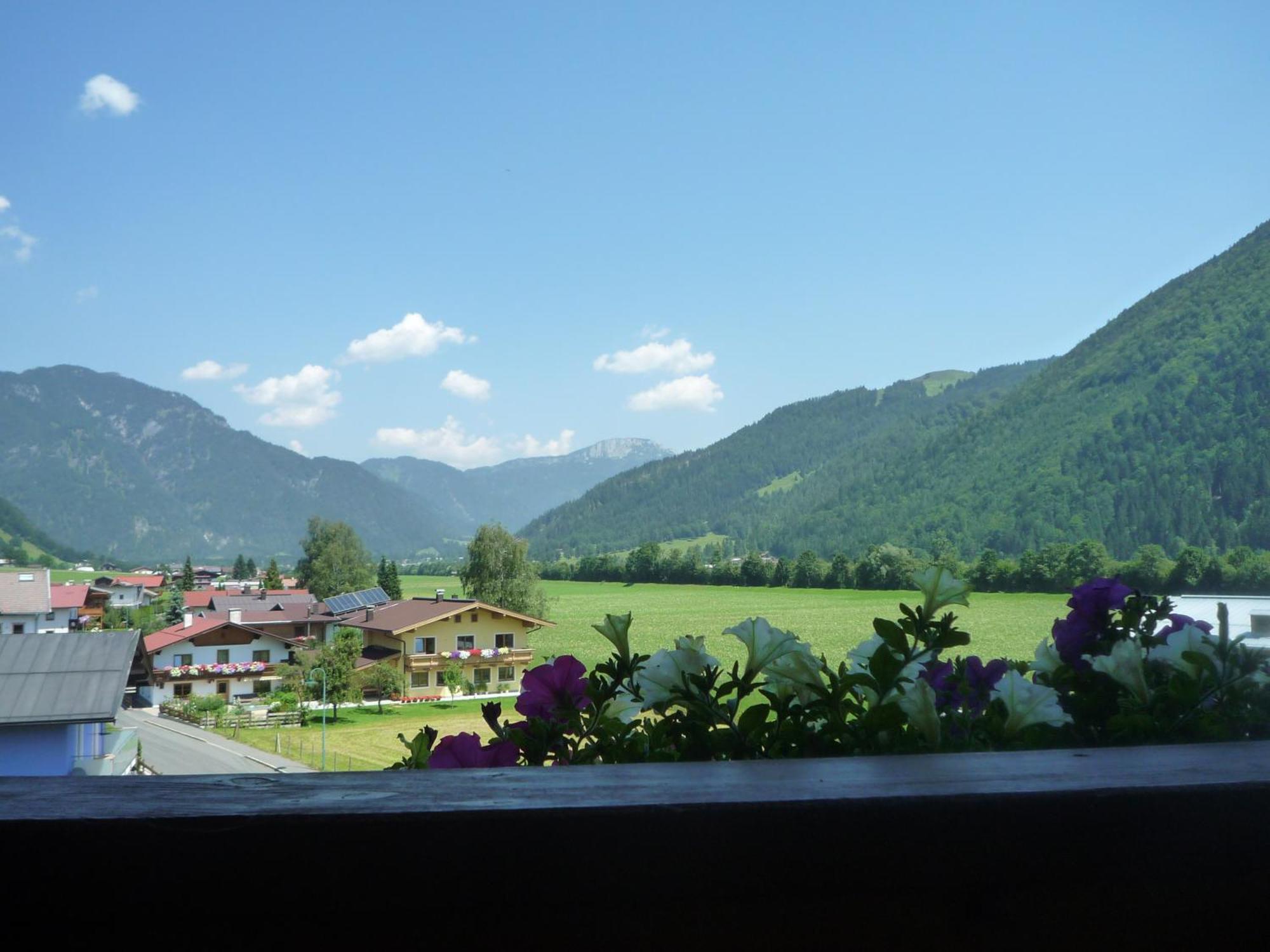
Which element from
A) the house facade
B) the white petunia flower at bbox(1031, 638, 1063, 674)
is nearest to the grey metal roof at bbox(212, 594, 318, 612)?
the house facade

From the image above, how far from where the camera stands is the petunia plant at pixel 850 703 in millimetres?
682

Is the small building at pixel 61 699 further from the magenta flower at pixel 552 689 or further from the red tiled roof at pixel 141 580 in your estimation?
the red tiled roof at pixel 141 580

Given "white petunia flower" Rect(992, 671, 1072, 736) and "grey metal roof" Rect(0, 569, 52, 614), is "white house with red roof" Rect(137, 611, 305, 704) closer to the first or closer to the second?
"grey metal roof" Rect(0, 569, 52, 614)

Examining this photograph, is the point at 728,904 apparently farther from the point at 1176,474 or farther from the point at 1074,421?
the point at 1074,421

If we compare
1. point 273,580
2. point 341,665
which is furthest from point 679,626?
point 273,580

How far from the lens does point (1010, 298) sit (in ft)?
12.2

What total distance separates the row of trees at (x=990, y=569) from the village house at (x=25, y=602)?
2.41 metres

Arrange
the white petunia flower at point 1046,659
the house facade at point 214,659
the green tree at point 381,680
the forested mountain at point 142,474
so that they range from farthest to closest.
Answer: the forested mountain at point 142,474, the house facade at point 214,659, the green tree at point 381,680, the white petunia flower at point 1046,659

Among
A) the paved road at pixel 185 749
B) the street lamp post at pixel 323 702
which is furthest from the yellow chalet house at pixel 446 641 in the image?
the paved road at pixel 185 749

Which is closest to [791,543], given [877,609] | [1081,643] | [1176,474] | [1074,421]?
[1074,421]

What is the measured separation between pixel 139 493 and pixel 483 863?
12747 mm

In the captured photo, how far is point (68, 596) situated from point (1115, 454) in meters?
4.56

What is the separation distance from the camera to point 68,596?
3961 millimetres

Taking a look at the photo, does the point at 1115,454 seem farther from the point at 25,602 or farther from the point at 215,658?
the point at 215,658
